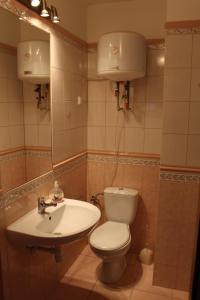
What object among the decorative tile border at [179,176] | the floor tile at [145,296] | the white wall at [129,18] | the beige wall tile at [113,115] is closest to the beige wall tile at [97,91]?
the beige wall tile at [113,115]

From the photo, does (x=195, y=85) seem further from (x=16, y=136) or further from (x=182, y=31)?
(x=16, y=136)

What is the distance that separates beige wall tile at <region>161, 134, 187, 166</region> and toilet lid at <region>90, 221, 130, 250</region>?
0.76 meters

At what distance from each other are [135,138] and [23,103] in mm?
1257

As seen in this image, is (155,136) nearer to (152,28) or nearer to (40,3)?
(152,28)

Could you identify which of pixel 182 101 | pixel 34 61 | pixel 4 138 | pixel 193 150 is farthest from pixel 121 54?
pixel 4 138

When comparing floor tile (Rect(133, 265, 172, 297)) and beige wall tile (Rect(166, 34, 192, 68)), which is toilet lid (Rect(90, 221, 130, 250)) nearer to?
floor tile (Rect(133, 265, 172, 297))

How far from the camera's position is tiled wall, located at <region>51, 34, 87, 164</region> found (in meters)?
2.07

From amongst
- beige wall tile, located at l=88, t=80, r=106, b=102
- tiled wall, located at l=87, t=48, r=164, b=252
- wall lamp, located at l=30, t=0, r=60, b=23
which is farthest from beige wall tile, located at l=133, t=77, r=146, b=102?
wall lamp, located at l=30, t=0, r=60, b=23

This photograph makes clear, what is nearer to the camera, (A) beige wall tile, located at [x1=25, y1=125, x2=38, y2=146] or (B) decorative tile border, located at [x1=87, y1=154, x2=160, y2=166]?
(A) beige wall tile, located at [x1=25, y1=125, x2=38, y2=146]

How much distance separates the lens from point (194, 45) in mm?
1886

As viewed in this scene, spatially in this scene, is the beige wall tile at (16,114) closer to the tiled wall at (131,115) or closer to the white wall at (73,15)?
the white wall at (73,15)

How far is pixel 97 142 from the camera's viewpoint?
8.99ft

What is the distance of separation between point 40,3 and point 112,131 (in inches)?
52.3

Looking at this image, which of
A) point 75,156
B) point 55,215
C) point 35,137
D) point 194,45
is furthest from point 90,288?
point 194,45
